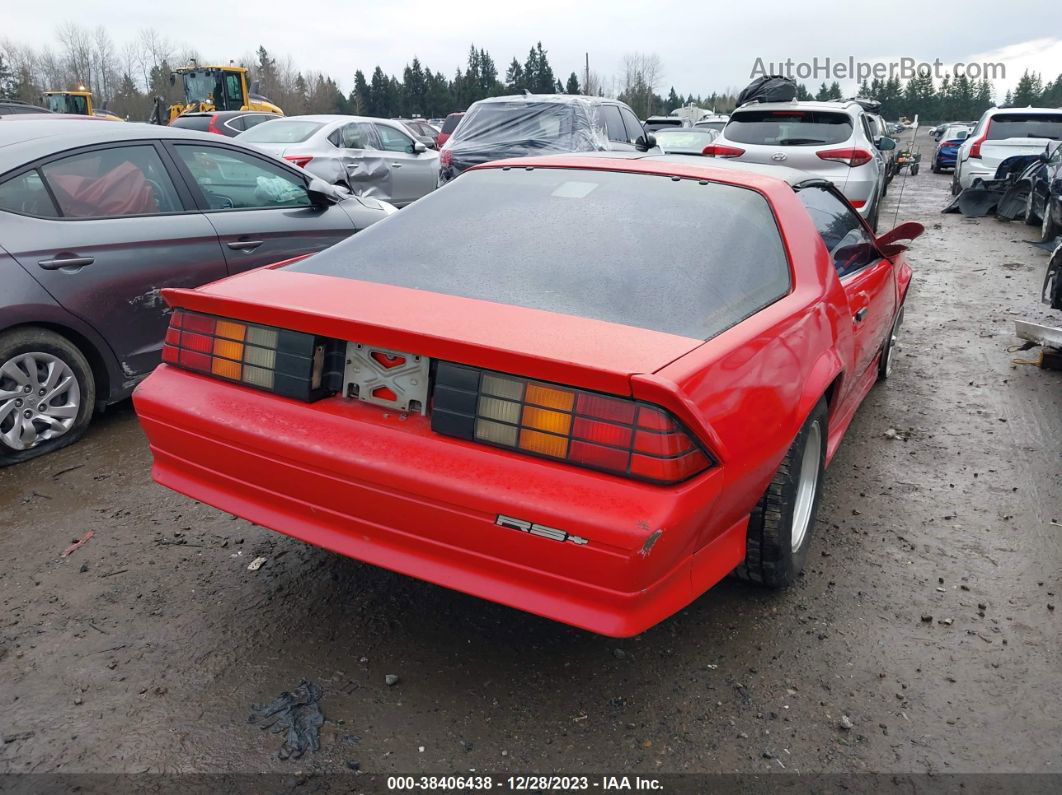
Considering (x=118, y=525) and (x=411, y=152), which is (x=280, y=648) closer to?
(x=118, y=525)

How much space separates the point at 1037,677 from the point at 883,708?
1.81 ft

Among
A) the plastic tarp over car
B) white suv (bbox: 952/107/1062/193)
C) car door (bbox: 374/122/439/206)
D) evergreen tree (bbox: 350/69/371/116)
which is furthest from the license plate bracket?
evergreen tree (bbox: 350/69/371/116)

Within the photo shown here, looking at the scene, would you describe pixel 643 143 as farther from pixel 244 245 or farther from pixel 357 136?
pixel 244 245

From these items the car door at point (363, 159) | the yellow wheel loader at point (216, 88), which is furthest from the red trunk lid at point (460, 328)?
the yellow wheel loader at point (216, 88)

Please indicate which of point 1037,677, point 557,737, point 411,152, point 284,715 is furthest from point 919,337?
point 411,152

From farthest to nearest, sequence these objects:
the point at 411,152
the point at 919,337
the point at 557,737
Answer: the point at 411,152 < the point at 919,337 < the point at 557,737

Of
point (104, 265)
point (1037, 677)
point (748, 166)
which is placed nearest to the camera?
point (1037, 677)

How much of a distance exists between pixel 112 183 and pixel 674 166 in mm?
2916

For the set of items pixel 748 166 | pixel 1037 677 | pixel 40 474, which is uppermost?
pixel 748 166

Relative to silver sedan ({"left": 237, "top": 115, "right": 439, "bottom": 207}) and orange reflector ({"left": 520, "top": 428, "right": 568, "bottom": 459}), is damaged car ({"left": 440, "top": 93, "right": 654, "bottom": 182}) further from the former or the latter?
orange reflector ({"left": 520, "top": 428, "right": 568, "bottom": 459})

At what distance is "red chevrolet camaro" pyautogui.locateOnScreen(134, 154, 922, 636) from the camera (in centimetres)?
199

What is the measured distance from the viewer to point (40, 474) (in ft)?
12.4

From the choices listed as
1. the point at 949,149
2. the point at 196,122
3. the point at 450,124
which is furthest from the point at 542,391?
the point at 450,124

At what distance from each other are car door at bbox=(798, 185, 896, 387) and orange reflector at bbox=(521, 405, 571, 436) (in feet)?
5.67
